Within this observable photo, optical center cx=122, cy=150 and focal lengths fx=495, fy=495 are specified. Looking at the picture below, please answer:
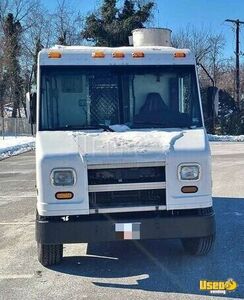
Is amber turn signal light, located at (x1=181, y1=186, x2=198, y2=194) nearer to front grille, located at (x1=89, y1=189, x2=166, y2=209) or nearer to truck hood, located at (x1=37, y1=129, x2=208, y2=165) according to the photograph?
front grille, located at (x1=89, y1=189, x2=166, y2=209)

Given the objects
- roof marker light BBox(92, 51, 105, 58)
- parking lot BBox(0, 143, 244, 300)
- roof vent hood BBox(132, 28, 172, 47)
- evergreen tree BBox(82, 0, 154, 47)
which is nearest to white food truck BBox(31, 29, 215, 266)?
roof marker light BBox(92, 51, 105, 58)

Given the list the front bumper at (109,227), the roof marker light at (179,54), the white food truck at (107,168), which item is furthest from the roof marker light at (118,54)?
the front bumper at (109,227)

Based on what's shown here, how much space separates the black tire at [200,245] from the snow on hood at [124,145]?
1.30 m

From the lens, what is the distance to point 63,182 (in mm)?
5574

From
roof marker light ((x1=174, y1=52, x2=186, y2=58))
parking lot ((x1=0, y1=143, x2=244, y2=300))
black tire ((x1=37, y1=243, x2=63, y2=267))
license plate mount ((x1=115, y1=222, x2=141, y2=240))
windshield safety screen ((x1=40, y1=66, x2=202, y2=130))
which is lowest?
parking lot ((x1=0, y1=143, x2=244, y2=300))

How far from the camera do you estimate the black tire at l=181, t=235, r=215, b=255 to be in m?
6.19

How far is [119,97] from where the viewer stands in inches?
255

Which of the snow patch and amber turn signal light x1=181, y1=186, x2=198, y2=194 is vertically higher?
the snow patch

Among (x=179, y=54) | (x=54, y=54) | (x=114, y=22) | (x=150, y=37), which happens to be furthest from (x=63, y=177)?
(x=114, y=22)

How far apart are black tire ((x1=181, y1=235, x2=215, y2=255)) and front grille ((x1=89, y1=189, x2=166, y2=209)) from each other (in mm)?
881

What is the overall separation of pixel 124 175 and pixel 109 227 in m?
0.61

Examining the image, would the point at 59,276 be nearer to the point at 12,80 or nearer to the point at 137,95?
the point at 137,95

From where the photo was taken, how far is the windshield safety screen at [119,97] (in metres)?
6.39

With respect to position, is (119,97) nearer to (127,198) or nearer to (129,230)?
(127,198)
